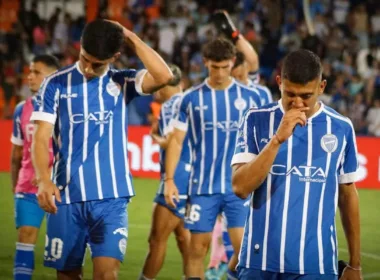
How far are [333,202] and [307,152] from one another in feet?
0.99

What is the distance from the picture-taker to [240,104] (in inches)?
331

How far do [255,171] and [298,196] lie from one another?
36 cm

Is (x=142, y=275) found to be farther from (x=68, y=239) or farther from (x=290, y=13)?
(x=290, y=13)

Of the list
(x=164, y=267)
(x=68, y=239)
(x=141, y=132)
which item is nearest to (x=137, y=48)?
(x=68, y=239)

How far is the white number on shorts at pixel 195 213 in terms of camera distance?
8164mm

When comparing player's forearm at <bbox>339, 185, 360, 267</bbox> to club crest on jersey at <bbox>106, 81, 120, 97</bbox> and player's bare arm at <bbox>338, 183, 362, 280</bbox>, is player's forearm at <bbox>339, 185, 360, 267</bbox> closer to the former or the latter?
player's bare arm at <bbox>338, 183, 362, 280</bbox>

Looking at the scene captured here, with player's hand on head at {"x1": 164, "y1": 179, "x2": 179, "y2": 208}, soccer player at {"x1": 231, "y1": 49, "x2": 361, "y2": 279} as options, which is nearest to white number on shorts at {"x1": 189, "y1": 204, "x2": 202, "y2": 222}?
player's hand on head at {"x1": 164, "y1": 179, "x2": 179, "y2": 208}

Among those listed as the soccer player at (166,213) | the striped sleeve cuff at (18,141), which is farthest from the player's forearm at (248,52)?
the striped sleeve cuff at (18,141)

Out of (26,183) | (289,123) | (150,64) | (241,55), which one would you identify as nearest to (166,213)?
(26,183)

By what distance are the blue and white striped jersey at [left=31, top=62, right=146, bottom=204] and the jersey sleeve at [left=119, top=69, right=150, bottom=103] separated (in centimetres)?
12

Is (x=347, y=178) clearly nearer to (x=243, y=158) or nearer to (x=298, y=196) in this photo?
(x=298, y=196)

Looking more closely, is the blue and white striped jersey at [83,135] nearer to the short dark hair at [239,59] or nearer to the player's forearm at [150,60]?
the player's forearm at [150,60]

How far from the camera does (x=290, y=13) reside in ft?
70.8

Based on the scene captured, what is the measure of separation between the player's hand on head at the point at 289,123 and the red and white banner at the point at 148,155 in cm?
1137
